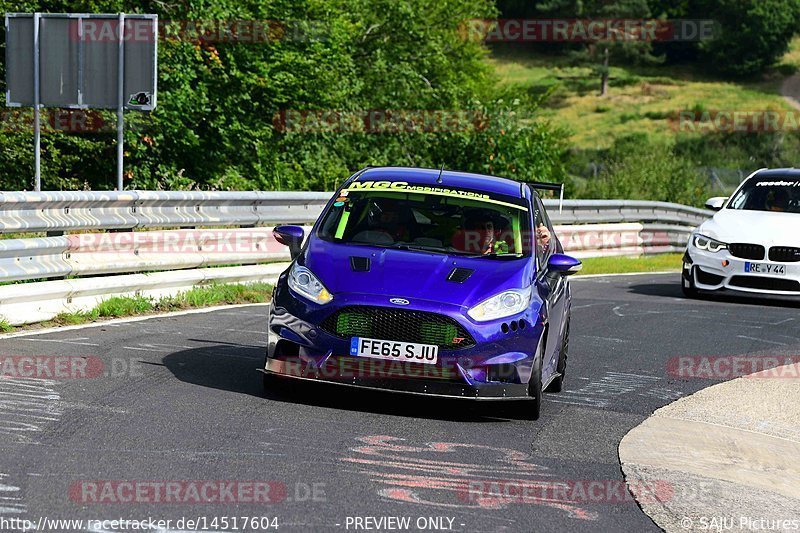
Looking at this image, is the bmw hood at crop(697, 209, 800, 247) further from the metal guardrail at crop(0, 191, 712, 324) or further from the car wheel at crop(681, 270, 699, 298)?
the metal guardrail at crop(0, 191, 712, 324)

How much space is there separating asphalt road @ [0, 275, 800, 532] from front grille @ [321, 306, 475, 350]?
469mm

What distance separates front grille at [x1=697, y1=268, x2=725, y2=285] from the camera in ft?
53.2

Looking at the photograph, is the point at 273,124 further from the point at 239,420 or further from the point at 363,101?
the point at 239,420

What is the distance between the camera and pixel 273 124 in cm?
2720

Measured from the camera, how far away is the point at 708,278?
16344 millimetres

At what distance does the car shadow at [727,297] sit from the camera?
16.1 meters

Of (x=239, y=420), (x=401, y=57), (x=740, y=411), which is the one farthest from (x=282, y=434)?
(x=401, y=57)

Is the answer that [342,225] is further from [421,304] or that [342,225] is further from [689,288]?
[689,288]

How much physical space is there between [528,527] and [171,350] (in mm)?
4779

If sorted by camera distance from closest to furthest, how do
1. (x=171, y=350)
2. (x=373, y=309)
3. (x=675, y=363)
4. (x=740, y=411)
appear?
(x=373, y=309), (x=740, y=411), (x=171, y=350), (x=675, y=363)

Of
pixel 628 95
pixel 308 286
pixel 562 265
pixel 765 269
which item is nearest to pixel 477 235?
pixel 562 265

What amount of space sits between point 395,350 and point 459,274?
73 centimetres

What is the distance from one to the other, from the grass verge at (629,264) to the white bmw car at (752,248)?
3.83 meters

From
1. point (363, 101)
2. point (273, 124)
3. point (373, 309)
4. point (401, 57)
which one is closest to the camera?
point (373, 309)
